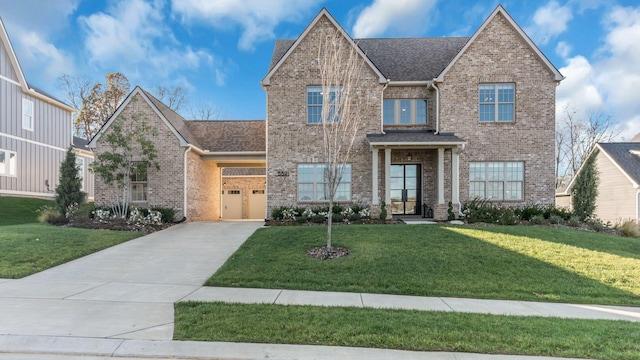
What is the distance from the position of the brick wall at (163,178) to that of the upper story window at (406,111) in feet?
32.9

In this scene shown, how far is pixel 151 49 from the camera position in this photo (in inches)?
1014

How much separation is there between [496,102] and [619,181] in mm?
12437

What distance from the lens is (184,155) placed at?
1580 cm

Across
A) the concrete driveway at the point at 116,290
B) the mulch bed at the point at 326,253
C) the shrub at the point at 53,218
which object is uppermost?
the shrub at the point at 53,218

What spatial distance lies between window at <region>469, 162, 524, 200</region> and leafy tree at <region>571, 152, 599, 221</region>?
86.5 inches

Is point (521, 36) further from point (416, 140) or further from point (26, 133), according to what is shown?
point (26, 133)

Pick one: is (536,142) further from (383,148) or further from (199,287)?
(199,287)

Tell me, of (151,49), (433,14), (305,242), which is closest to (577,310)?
(305,242)

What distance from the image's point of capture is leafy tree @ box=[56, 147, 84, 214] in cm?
1534

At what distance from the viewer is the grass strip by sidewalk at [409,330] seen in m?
4.18

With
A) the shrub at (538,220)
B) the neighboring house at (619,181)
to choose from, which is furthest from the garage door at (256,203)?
the neighboring house at (619,181)

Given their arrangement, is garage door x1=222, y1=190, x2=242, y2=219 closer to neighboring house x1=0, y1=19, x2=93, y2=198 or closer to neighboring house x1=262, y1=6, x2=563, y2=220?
neighboring house x1=262, y1=6, x2=563, y2=220

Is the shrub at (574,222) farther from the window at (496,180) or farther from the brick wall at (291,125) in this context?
the brick wall at (291,125)

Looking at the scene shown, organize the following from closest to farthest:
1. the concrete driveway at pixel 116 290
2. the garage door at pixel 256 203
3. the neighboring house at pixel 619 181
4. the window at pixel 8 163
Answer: the concrete driveway at pixel 116 290 < the window at pixel 8 163 < the neighboring house at pixel 619 181 < the garage door at pixel 256 203
